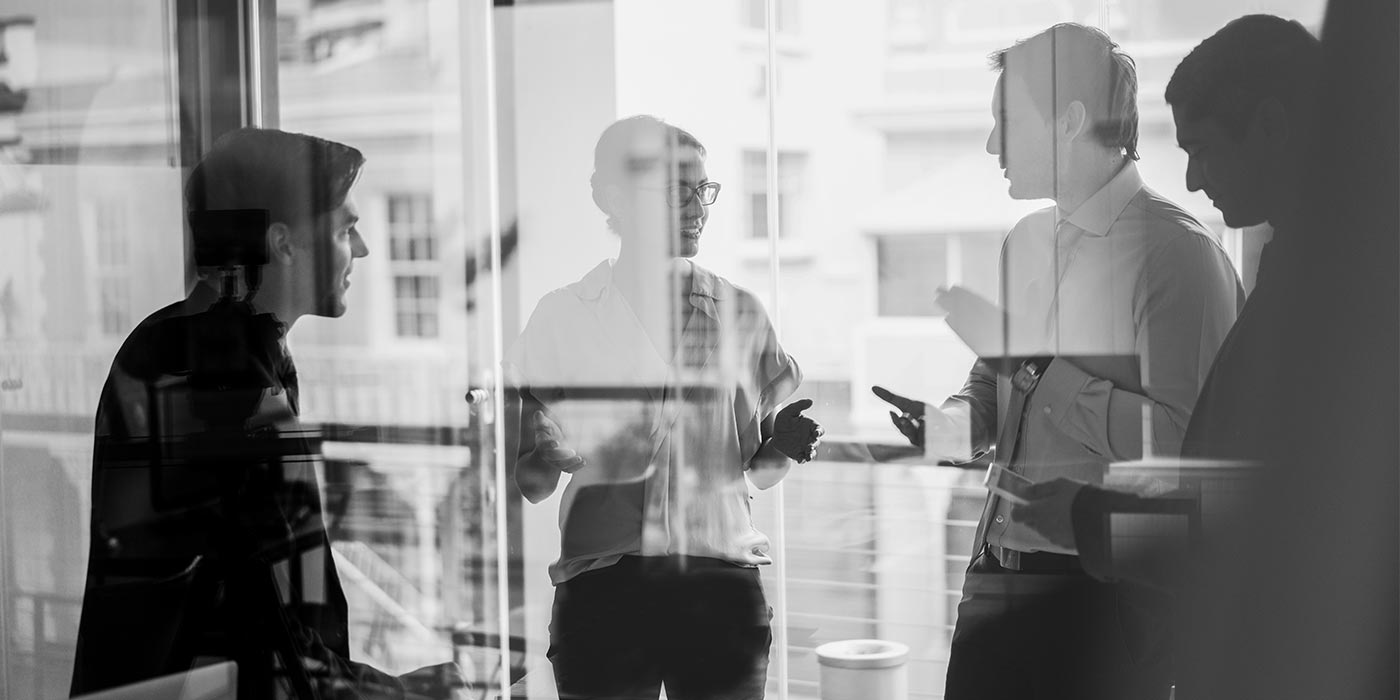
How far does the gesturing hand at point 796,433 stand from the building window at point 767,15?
47 cm

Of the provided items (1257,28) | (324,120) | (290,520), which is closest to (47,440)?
(290,520)

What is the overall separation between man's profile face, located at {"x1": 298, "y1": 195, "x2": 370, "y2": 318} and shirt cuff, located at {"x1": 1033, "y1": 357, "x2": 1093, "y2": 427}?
100cm

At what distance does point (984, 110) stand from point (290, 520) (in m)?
1.18

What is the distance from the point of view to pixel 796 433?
56.4 inches

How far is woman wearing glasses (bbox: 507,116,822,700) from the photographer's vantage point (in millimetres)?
1456

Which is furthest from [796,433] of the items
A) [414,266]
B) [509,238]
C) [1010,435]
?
[414,266]

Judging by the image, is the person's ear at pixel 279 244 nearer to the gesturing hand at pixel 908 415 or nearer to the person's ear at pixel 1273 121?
the gesturing hand at pixel 908 415

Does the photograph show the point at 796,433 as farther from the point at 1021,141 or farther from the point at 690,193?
the point at 1021,141

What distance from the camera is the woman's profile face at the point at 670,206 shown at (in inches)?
56.9

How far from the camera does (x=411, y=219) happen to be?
166cm

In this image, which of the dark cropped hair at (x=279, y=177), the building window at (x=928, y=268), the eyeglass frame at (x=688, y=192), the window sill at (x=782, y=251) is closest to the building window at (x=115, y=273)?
the dark cropped hair at (x=279, y=177)

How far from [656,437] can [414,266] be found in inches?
18.3

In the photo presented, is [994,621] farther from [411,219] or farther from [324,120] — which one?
[324,120]

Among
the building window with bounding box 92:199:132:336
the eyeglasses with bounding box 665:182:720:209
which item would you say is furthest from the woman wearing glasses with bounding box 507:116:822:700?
the building window with bounding box 92:199:132:336
